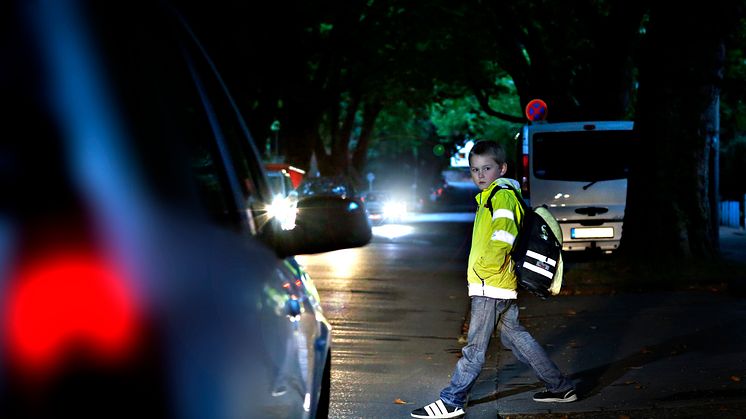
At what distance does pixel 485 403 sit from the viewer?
6953 millimetres

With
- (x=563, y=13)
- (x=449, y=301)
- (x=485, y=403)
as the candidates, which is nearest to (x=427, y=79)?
(x=563, y=13)

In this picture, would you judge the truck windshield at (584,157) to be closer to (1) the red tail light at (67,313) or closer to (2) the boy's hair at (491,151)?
(2) the boy's hair at (491,151)

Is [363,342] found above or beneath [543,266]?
beneath

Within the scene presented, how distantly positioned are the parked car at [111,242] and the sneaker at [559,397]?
4.70 m

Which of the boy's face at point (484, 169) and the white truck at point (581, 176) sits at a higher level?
the boy's face at point (484, 169)

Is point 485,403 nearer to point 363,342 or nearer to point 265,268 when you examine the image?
point 363,342

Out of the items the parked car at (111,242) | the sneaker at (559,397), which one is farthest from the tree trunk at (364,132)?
the parked car at (111,242)

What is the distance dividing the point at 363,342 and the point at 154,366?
8.14 meters

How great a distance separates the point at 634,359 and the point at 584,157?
408 inches

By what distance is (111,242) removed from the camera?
1553mm

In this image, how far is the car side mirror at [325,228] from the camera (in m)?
2.95

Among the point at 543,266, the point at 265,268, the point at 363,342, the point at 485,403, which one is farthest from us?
the point at 363,342

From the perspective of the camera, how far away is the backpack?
6125mm

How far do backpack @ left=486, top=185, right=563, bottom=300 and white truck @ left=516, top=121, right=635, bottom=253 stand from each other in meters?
11.8
